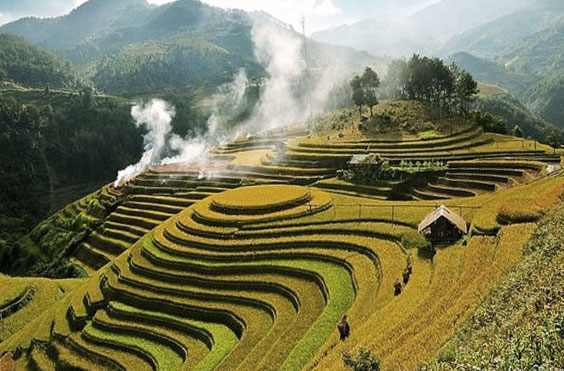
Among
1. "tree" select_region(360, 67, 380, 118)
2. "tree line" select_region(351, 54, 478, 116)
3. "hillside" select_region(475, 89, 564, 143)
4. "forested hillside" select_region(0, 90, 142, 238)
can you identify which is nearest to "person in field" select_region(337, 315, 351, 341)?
"tree line" select_region(351, 54, 478, 116)

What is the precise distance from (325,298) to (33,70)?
20021 centimetres

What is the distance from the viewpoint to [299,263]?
27641 mm

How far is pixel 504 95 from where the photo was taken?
18600 centimetres

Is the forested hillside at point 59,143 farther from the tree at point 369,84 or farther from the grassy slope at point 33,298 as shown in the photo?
the tree at point 369,84

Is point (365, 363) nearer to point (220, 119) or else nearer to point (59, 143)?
point (59, 143)

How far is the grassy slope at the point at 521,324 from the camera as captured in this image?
9.11 metres

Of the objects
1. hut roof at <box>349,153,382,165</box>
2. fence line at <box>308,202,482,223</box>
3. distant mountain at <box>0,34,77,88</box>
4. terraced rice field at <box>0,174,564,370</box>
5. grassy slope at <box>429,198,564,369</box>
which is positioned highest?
distant mountain at <box>0,34,77,88</box>

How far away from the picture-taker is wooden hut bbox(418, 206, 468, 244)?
24172 millimetres

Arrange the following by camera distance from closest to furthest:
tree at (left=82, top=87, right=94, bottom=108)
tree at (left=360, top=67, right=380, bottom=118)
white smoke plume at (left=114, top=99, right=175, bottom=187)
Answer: tree at (left=360, top=67, right=380, bottom=118), white smoke plume at (left=114, top=99, right=175, bottom=187), tree at (left=82, top=87, right=94, bottom=108)

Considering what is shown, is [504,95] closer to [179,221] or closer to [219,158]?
[219,158]

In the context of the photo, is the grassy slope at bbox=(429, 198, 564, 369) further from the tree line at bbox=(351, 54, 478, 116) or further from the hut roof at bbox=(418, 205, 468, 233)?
the tree line at bbox=(351, 54, 478, 116)

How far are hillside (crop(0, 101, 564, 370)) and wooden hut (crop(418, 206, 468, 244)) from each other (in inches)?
29.9

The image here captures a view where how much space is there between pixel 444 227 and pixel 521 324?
1390 centimetres

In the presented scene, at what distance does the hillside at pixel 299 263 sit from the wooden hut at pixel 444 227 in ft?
2.50
